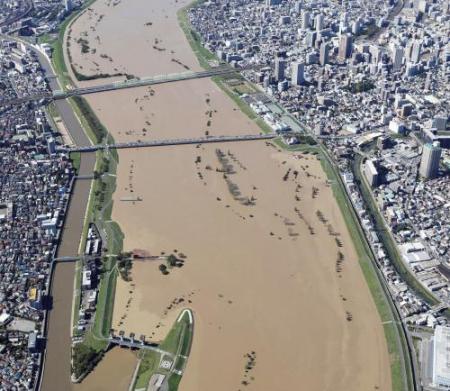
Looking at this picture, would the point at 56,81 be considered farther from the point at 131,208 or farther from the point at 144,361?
the point at 144,361

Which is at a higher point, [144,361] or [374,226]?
[374,226]

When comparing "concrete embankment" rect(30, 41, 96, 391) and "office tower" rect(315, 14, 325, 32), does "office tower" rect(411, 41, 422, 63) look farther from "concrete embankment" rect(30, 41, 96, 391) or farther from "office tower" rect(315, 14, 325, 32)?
"concrete embankment" rect(30, 41, 96, 391)

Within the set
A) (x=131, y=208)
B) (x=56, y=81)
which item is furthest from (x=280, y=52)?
(x=131, y=208)

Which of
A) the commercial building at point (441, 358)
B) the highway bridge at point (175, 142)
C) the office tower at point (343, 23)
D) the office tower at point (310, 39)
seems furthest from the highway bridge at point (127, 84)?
the commercial building at point (441, 358)

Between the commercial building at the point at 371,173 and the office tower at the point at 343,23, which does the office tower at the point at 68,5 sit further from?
the commercial building at the point at 371,173

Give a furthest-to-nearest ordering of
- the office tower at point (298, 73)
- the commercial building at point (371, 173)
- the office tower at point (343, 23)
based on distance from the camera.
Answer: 1. the office tower at point (343, 23)
2. the office tower at point (298, 73)
3. the commercial building at point (371, 173)
